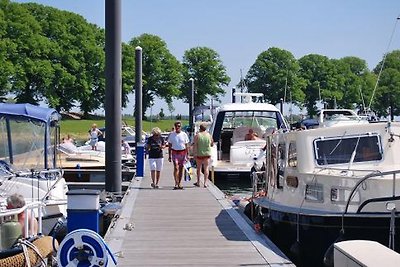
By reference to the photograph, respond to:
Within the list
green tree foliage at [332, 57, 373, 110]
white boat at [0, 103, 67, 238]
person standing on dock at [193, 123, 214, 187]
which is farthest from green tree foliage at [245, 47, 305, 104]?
white boat at [0, 103, 67, 238]

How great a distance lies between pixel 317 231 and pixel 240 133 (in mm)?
15776

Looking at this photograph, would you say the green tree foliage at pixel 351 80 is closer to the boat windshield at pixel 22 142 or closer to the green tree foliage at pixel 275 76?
the green tree foliage at pixel 275 76

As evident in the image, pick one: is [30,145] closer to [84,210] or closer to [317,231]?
[84,210]

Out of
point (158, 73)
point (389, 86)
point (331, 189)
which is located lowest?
point (331, 189)

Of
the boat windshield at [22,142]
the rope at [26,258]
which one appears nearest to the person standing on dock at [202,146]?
the boat windshield at [22,142]

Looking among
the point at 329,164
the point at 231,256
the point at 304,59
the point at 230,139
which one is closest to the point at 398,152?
the point at 329,164

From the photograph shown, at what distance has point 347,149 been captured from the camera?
1094 centimetres

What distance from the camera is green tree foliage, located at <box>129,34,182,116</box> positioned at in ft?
260

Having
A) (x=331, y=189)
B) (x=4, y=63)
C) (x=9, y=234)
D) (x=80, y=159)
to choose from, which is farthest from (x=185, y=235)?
(x=4, y=63)

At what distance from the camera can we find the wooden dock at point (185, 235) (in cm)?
882

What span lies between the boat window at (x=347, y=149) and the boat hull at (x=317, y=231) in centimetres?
120

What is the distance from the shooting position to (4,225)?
8109mm

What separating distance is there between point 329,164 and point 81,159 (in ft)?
44.4

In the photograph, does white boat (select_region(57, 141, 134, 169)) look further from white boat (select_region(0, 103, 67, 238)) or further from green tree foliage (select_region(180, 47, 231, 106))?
green tree foliage (select_region(180, 47, 231, 106))
